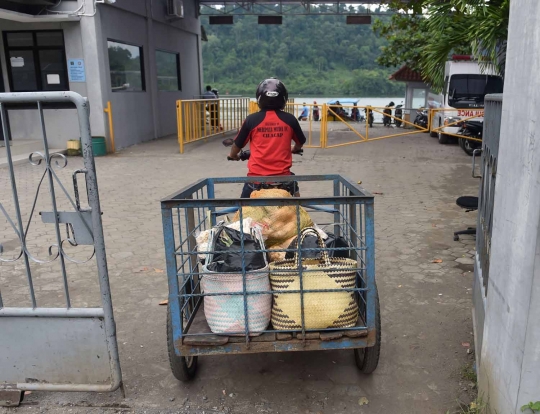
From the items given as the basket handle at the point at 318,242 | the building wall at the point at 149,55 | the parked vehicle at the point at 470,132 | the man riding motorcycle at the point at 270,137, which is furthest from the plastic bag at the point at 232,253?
the building wall at the point at 149,55

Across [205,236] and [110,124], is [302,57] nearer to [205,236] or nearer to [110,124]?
[110,124]

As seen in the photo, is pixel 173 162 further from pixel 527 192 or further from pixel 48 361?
pixel 527 192

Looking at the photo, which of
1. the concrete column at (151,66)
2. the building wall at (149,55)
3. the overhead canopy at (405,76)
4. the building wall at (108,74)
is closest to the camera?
the building wall at (108,74)

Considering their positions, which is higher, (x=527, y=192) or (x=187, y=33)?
(x=187, y=33)

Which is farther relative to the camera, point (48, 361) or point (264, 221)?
point (264, 221)

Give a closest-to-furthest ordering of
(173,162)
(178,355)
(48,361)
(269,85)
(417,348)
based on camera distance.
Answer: (178,355) < (48,361) < (417,348) < (269,85) < (173,162)

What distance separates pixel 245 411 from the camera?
2.75m

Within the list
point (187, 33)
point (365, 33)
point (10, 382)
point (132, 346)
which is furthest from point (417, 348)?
point (365, 33)

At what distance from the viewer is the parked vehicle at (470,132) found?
11.8m


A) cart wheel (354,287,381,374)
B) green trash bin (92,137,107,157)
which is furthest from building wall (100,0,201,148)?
cart wheel (354,287,381,374)

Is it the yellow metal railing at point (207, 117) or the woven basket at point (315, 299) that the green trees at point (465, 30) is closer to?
the woven basket at point (315, 299)

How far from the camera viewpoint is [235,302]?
256 centimetres

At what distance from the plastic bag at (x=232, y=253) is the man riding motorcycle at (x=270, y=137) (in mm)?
1023

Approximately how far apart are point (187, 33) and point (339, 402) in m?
18.1
